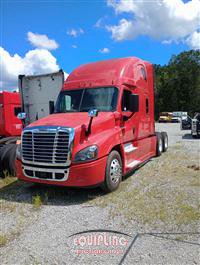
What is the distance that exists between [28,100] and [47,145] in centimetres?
503

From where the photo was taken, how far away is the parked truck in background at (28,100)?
8719 mm

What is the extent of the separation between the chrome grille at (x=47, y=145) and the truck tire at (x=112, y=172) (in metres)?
0.98

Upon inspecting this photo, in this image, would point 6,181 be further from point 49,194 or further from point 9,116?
point 9,116

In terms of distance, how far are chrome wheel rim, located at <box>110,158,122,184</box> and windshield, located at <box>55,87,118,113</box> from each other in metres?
1.32

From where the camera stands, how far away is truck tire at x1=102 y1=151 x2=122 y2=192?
16.2 ft

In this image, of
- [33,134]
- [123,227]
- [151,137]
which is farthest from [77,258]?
[151,137]

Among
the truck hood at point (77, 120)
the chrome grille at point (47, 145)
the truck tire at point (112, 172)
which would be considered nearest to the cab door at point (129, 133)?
the truck tire at point (112, 172)

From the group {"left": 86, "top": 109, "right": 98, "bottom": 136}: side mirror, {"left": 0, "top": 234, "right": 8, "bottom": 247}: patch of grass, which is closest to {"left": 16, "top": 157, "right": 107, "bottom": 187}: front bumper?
{"left": 86, "top": 109, "right": 98, "bottom": 136}: side mirror

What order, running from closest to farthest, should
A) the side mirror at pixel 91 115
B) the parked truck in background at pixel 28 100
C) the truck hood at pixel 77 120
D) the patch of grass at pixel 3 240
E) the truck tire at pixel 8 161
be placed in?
the patch of grass at pixel 3 240
the side mirror at pixel 91 115
the truck hood at pixel 77 120
the truck tire at pixel 8 161
the parked truck in background at pixel 28 100

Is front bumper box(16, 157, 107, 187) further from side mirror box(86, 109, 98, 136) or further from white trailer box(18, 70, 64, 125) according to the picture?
white trailer box(18, 70, 64, 125)

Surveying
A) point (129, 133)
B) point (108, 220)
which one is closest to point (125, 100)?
point (129, 133)

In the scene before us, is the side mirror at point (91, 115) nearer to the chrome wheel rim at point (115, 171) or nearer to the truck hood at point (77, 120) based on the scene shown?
the truck hood at point (77, 120)

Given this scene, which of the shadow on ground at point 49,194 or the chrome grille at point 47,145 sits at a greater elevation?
the chrome grille at point 47,145

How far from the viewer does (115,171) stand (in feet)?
17.1
